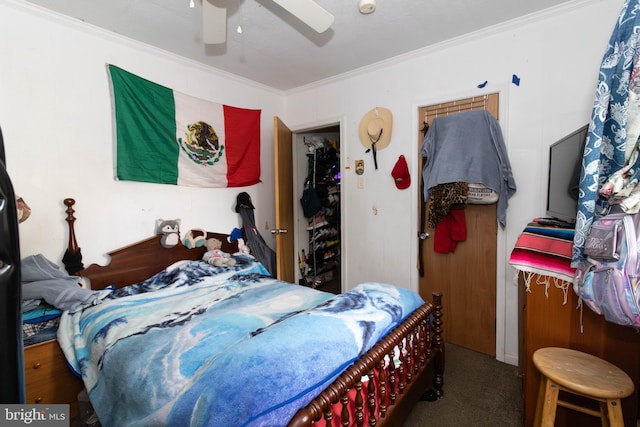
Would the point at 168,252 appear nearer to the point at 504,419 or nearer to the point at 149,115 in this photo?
the point at 149,115

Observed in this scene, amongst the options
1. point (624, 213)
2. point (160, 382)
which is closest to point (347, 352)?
point (160, 382)

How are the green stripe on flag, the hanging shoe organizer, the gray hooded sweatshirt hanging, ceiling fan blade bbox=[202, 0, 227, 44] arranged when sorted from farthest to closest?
1. the hanging shoe organizer
2. the gray hooded sweatshirt hanging
3. the green stripe on flag
4. ceiling fan blade bbox=[202, 0, 227, 44]

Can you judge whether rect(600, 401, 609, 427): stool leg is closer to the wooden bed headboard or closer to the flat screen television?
the flat screen television

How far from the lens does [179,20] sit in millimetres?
2186

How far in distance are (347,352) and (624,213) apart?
A: 1.20 m

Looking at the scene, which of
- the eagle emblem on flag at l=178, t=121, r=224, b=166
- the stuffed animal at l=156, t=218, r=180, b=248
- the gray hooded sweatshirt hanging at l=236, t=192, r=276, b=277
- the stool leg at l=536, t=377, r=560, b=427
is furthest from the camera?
the gray hooded sweatshirt hanging at l=236, t=192, r=276, b=277

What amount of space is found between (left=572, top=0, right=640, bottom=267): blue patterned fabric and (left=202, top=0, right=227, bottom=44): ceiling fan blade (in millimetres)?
1838

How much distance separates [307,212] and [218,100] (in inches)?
64.5

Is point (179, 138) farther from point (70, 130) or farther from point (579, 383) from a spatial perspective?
point (579, 383)

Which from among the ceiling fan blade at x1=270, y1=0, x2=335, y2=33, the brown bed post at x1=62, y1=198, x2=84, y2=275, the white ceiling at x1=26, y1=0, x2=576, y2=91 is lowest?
the brown bed post at x1=62, y1=198, x2=84, y2=275

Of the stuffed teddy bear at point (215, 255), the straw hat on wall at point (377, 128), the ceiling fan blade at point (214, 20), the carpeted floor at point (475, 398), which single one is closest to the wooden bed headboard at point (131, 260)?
the stuffed teddy bear at point (215, 255)

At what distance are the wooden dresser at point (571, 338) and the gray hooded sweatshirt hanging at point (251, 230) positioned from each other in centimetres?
245

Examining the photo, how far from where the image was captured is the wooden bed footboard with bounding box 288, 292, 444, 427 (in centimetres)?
107

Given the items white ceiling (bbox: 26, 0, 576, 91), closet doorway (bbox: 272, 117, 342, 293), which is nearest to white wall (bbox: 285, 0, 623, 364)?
white ceiling (bbox: 26, 0, 576, 91)
